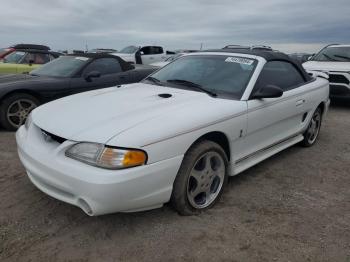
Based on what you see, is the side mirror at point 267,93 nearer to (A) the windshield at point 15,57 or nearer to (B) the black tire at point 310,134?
(B) the black tire at point 310,134

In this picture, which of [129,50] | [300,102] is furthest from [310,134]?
[129,50]

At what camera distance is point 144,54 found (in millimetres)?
19312

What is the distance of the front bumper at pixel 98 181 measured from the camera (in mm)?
2715

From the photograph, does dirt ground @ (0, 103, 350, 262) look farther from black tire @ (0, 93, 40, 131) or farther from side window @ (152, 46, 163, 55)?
side window @ (152, 46, 163, 55)

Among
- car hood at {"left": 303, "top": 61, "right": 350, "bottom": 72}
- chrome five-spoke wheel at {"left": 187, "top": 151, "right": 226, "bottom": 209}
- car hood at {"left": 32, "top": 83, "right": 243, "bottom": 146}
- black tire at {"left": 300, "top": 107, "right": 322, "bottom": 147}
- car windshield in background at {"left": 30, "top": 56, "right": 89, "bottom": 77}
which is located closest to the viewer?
car hood at {"left": 32, "top": 83, "right": 243, "bottom": 146}

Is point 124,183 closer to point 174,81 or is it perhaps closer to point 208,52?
A: point 174,81

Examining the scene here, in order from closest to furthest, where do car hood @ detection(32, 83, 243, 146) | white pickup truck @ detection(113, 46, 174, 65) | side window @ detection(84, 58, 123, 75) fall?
car hood @ detection(32, 83, 243, 146) < side window @ detection(84, 58, 123, 75) < white pickup truck @ detection(113, 46, 174, 65)

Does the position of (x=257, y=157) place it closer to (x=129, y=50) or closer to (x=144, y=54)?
(x=144, y=54)

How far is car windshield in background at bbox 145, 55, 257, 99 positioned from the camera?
3973 millimetres

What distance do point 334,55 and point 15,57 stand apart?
883 cm

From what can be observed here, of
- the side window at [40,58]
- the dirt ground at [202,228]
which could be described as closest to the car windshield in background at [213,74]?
the dirt ground at [202,228]

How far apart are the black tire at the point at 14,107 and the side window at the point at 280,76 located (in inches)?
156

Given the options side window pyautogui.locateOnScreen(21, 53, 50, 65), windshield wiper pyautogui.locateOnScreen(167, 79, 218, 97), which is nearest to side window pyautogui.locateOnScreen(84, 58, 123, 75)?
windshield wiper pyautogui.locateOnScreen(167, 79, 218, 97)

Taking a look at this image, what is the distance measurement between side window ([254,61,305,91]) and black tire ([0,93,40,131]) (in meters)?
3.95
